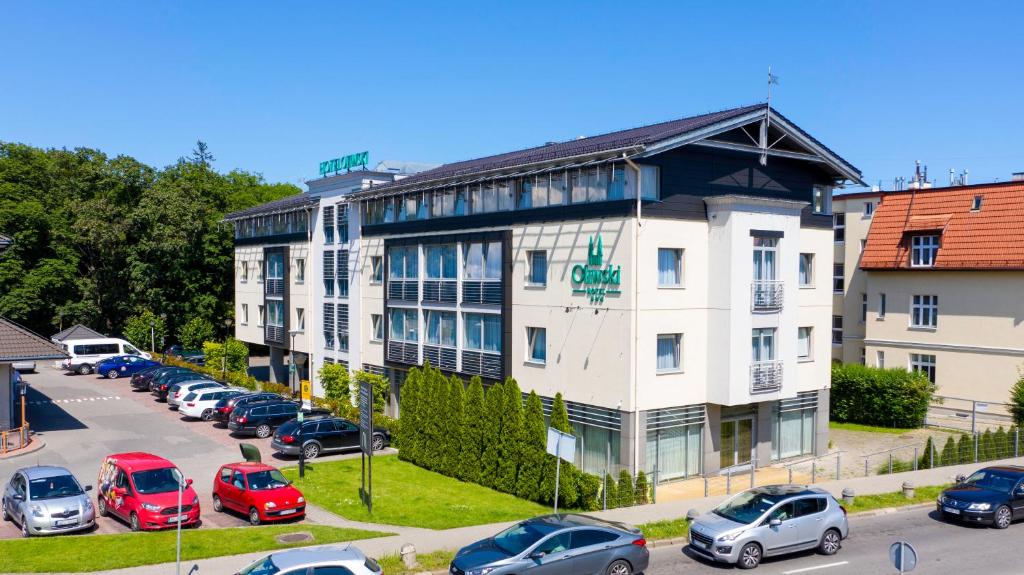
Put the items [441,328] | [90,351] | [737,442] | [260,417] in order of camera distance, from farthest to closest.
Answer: [90,351], [260,417], [441,328], [737,442]

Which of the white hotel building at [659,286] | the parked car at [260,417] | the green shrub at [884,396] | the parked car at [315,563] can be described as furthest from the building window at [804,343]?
the parked car at [315,563]

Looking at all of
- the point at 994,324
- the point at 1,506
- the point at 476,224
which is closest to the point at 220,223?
the point at 476,224

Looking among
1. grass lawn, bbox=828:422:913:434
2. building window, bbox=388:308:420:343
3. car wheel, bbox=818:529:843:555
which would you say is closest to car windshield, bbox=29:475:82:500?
building window, bbox=388:308:420:343

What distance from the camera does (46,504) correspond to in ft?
72.4

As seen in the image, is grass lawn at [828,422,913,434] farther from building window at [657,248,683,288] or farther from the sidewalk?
building window at [657,248,683,288]

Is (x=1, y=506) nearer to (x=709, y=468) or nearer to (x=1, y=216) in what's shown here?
(x=709, y=468)

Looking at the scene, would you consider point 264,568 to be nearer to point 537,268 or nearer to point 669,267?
point 669,267

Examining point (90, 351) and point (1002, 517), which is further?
point (90, 351)

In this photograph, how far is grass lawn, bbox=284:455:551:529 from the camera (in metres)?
24.6

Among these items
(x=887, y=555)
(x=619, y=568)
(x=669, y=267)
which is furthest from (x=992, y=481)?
(x=619, y=568)

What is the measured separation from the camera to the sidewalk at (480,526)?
18.3 meters

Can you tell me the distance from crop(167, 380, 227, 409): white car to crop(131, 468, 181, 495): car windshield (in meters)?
20.3

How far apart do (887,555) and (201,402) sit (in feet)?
110

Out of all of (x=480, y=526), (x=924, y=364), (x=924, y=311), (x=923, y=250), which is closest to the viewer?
(x=480, y=526)
